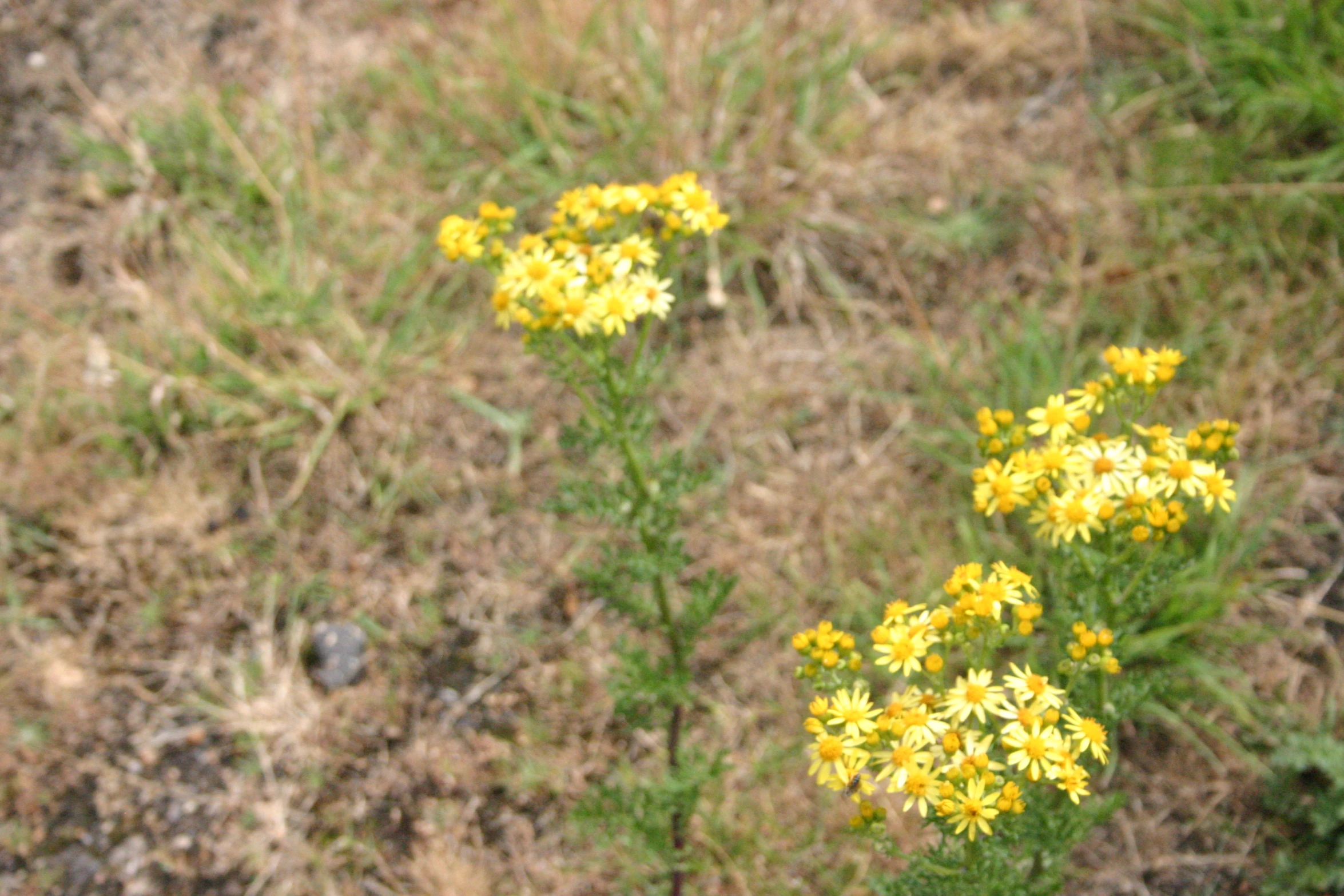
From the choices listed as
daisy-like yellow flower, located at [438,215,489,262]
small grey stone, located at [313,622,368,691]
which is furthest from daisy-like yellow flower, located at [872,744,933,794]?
small grey stone, located at [313,622,368,691]

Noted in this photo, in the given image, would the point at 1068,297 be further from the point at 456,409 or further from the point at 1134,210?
the point at 456,409

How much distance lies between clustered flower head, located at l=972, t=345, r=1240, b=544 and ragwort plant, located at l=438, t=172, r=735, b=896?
615mm

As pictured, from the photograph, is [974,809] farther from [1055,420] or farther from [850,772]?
[1055,420]

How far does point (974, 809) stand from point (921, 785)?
84 mm

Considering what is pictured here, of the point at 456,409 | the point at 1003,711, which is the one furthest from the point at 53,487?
the point at 1003,711

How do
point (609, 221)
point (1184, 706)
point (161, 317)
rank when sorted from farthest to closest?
1. point (161, 317)
2. point (1184, 706)
3. point (609, 221)

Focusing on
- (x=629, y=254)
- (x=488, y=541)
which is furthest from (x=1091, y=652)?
(x=488, y=541)

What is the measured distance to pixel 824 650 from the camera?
70.1 inches

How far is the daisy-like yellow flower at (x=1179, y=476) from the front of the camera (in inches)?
72.8

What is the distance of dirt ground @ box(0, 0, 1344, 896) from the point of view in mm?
2553

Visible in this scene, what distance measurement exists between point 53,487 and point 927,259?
265cm

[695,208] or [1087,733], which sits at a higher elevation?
[695,208]

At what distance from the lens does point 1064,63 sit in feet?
11.5

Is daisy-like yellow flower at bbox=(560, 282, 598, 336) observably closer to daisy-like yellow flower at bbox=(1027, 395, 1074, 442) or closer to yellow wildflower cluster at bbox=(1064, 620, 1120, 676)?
daisy-like yellow flower at bbox=(1027, 395, 1074, 442)
